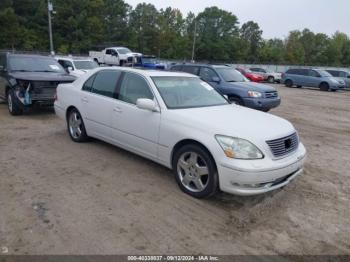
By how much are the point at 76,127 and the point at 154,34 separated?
214ft

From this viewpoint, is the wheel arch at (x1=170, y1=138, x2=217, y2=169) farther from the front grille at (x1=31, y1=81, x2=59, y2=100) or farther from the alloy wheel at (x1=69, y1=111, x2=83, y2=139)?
the front grille at (x1=31, y1=81, x2=59, y2=100)

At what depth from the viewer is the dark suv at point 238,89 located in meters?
9.92

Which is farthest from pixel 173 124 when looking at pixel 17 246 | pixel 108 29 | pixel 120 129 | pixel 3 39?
pixel 108 29

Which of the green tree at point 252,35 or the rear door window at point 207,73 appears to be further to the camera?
the green tree at point 252,35

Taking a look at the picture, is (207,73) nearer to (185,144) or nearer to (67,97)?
(67,97)

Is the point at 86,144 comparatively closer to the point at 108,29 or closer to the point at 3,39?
the point at 3,39

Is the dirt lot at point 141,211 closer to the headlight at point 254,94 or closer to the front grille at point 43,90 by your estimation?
the front grille at point 43,90

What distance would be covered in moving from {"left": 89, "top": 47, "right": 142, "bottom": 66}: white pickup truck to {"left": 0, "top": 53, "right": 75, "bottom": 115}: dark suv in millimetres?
17870

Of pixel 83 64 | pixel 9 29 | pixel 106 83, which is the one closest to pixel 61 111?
pixel 106 83

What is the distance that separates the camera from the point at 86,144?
21.2ft

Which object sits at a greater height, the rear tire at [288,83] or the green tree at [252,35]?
the green tree at [252,35]

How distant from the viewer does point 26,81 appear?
8.75m

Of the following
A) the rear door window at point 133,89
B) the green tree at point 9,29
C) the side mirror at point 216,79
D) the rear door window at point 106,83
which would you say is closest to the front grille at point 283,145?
the rear door window at point 133,89

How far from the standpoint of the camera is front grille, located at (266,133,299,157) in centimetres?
408
